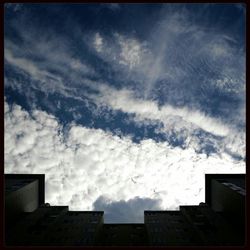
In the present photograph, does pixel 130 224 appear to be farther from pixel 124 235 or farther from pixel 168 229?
pixel 168 229

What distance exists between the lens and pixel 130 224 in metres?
64.4

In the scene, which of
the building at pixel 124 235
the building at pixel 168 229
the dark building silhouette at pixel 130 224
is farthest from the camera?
the building at pixel 124 235

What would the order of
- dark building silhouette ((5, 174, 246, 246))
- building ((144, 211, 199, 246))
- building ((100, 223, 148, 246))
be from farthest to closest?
1. building ((100, 223, 148, 246))
2. building ((144, 211, 199, 246))
3. dark building silhouette ((5, 174, 246, 246))

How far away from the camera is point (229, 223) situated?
47.8 metres

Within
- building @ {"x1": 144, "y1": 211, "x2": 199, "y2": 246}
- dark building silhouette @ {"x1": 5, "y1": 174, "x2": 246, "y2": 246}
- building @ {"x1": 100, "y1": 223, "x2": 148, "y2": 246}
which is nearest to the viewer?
dark building silhouette @ {"x1": 5, "y1": 174, "x2": 246, "y2": 246}

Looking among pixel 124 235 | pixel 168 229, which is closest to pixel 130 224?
pixel 124 235

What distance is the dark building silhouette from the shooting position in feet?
143

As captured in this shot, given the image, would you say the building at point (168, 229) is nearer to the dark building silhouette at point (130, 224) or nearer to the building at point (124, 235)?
the dark building silhouette at point (130, 224)

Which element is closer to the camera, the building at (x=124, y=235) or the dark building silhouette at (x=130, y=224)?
the dark building silhouette at (x=130, y=224)

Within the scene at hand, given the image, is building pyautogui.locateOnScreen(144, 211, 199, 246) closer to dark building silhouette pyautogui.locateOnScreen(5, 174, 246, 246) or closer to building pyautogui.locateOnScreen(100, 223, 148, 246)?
dark building silhouette pyautogui.locateOnScreen(5, 174, 246, 246)

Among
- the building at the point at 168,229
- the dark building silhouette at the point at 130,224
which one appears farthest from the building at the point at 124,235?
the building at the point at 168,229

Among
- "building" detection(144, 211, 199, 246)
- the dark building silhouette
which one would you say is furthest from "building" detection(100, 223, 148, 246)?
"building" detection(144, 211, 199, 246)

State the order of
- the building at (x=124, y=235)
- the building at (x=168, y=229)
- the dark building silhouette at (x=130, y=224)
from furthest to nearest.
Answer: the building at (x=124, y=235) < the building at (x=168, y=229) < the dark building silhouette at (x=130, y=224)

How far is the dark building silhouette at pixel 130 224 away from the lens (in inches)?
1721
